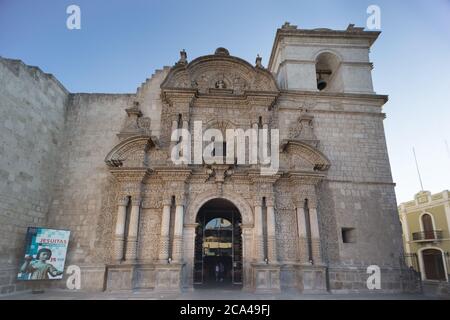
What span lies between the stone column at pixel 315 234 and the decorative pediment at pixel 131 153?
6238mm

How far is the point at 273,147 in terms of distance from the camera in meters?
10.7

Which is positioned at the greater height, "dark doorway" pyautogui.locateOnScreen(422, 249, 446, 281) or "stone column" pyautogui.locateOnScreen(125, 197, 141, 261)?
"stone column" pyautogui.locateOnScreen(125, 197, 141, 261)

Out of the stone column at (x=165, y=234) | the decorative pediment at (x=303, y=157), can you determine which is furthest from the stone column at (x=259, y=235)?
the stone column at (x=165, y=234)

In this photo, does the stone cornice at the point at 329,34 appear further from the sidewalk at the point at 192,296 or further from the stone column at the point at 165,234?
the sidewalk at the point at 192,296

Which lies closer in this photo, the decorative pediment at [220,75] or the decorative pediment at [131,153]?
the decorative pediment at [131,153]

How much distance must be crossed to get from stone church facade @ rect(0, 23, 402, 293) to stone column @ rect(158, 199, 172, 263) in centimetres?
3

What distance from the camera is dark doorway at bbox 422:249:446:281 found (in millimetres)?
18672

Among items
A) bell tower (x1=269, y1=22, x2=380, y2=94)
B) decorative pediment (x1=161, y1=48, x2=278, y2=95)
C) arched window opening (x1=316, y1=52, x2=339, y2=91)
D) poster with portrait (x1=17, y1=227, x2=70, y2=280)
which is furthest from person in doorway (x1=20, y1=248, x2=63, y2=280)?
arched window opening (x1=316, y1=52, x2=339, y2=91)

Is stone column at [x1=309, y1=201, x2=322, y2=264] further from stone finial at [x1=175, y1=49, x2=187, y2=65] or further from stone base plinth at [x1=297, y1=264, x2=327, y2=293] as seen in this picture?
stone finial at [x1=175, y1=49, x2=187, y2=65]

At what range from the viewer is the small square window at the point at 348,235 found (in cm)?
1001

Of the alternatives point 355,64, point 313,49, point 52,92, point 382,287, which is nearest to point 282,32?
→ point 313,49

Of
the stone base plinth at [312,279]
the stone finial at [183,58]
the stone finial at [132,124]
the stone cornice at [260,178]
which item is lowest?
the stone base plinth at [312,279]

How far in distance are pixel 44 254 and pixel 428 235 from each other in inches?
924
